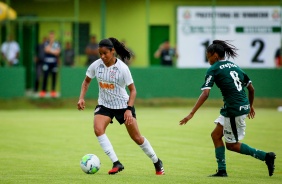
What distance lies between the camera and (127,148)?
17.0m

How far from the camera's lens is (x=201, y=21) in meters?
34.3

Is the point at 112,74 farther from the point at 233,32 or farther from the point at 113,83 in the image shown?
the point at 233,32

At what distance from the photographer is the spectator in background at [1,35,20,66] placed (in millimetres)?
30750

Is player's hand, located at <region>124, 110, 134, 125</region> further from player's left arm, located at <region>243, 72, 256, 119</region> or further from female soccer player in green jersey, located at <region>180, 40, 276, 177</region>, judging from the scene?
player's left arm, located at <region>243, 72, 256, 119</region>

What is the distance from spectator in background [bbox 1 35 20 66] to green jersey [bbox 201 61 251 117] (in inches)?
791

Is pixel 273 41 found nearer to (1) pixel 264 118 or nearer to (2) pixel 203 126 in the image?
(1) pixel 264 118

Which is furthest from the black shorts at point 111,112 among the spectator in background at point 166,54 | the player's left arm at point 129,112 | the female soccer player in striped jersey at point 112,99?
the spectator in background at point 166,54

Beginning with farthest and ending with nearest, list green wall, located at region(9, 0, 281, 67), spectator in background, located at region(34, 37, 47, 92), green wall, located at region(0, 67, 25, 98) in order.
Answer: green wall, located at region(9, 0, 281, 67) → spectator in background, located at region(34, 37, 47, 92) → green wall, located at region(0, 67, 25, 98)

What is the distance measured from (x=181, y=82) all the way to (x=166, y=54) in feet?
5.48

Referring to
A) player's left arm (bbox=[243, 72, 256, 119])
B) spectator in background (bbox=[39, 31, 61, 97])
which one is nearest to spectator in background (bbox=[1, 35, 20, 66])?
spectator in background (bbox=[39, 31, 61, 97])

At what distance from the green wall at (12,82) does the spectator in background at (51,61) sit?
92cm

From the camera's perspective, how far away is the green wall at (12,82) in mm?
30125

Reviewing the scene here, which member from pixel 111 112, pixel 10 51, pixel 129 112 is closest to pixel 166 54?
pixel 10 51

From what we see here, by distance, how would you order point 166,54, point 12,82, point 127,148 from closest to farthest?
point 127,148, point 12,82, point 166,54
